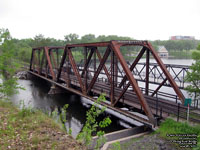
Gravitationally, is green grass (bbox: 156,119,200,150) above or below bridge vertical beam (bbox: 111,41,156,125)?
below

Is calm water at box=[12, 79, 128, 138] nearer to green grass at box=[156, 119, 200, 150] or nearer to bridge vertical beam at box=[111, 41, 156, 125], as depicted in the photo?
bridge vertical beam at box=[111, 41, 156, 125]

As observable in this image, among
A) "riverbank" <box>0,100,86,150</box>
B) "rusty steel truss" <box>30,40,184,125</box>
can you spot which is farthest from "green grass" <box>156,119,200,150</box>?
"riverbank" <box>0,100,86,150</box>

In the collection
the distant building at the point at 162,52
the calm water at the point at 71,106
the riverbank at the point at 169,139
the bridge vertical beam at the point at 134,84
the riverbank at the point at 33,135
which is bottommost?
the calm water at the point at 71,106

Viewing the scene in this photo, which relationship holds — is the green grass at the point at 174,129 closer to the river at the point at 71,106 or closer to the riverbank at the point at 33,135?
the riverbank at the point at 33,135

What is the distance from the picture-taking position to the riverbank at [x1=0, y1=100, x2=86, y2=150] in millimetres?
6871

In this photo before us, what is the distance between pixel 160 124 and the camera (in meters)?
10.5

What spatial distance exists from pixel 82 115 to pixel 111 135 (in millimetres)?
9792

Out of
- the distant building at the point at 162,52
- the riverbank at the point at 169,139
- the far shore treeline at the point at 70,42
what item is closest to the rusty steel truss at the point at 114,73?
the riverbank at the point at 169,139

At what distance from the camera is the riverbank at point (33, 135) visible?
6.87 m

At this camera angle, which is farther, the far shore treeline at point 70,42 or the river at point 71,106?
the far shore treeline at point 70,42

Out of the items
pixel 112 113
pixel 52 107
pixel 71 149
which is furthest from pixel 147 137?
pixel 52 107

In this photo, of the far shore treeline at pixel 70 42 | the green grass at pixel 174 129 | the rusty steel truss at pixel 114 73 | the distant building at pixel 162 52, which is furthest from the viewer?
the distant building at pixel 162 52

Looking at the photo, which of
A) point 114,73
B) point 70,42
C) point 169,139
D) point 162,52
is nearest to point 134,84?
point 169,139

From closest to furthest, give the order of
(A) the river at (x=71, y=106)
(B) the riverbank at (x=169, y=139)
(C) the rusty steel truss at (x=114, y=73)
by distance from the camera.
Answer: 1. (B) the riverbank at (x=169, y=139)
2. (C) the rusty steel truss at (x=114, y=73)
3. (A) the river at (x=71, y=106)
